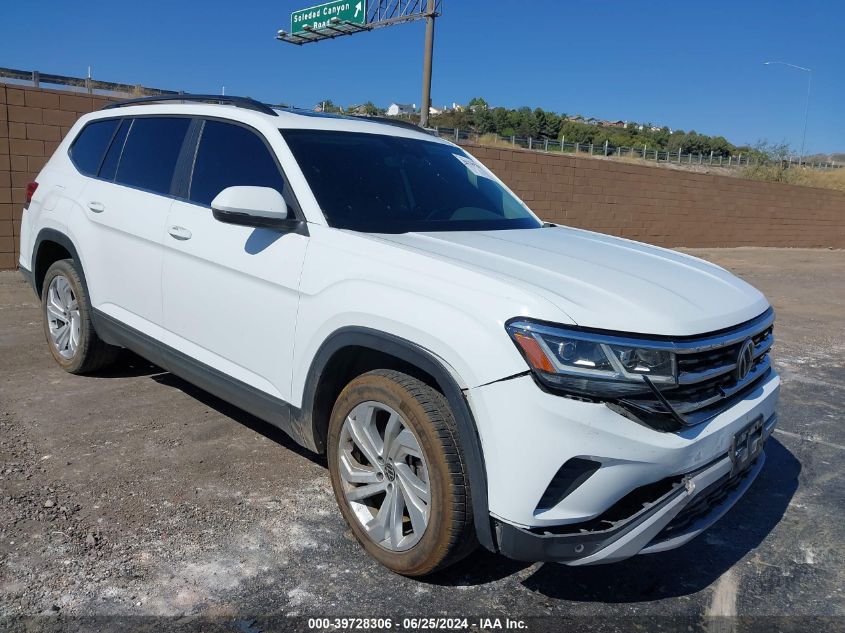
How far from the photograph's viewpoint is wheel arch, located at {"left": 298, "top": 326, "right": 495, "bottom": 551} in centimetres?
242

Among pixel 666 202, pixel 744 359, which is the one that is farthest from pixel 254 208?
pixel 666 202

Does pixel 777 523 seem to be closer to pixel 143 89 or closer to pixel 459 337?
pixel 459 337

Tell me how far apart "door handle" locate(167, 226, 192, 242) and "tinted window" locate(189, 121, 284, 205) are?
0.56 ft

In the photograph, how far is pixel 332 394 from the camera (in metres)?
3.12

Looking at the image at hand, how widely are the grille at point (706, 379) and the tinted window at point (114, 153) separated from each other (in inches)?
146

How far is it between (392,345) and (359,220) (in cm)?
85

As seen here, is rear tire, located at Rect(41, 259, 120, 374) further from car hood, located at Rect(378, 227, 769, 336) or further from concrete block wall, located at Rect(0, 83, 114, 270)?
concrete block wall, located at Rect(0, 83, 114, 270)

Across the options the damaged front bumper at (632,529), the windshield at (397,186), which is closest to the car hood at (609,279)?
the windshield at (397,186)

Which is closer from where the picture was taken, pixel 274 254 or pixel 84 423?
pixel 274 254

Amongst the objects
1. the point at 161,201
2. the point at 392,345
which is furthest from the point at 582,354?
the point at 161,201

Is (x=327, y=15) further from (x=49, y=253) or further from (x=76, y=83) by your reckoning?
(x=49, y=253)

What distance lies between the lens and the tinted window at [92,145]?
15.7 ft

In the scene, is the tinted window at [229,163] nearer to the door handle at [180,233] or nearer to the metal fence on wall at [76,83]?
the door handle at [180,233]

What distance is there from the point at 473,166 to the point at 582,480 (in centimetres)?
255
